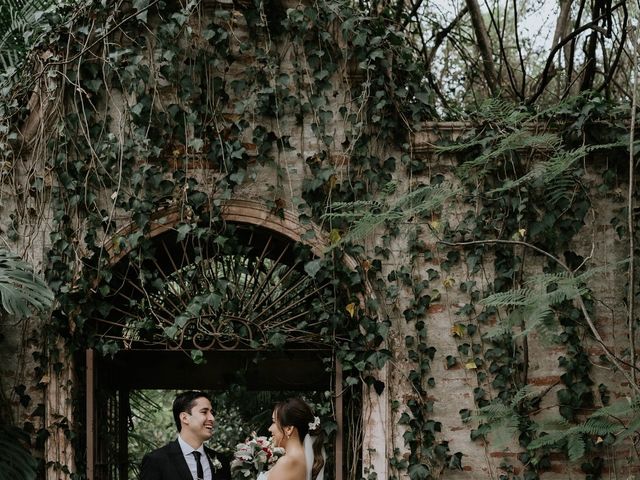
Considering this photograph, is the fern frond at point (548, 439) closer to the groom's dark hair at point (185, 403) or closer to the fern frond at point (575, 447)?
the fern frond at point (575, 447)

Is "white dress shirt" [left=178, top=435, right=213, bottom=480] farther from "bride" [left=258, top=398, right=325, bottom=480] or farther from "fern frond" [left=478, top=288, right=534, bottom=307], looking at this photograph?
"fern frond" [left=478, top=288, right=534, bottom=307]

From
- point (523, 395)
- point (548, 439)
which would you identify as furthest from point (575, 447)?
point (523, 395)

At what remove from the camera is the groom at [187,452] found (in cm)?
565

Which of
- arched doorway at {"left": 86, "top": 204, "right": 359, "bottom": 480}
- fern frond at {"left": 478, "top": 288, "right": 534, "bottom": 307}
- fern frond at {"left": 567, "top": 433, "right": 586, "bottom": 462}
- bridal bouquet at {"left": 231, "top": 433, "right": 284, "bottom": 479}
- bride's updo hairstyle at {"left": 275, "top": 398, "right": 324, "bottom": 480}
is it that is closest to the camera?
fern frond at {"left": 478, "top": 288, "right": 534, "bottom": 307}

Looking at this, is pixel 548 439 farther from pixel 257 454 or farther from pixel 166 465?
pixel 166 465

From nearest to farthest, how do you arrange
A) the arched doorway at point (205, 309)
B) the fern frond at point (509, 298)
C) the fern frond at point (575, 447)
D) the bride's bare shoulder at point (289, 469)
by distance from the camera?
the fern frond at point (509, 298) < the bride's bare shoulder at point (289, 469) < the fern frond at point (575, 447) < the arched doorway at point (205, 309)

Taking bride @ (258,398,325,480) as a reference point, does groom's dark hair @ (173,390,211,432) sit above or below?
above

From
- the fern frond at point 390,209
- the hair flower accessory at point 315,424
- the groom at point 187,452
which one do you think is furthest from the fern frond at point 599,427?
the groom at point 187,452

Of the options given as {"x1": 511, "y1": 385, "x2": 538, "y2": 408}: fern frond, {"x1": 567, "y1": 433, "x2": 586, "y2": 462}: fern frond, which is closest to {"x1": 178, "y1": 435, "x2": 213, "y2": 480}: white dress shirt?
{"x1": 511, "y1": 385, "x2": 538, "y2": 408}: fern frond

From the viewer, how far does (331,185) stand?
642cm

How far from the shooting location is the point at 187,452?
5.75 metres

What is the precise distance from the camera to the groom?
565 centimetres

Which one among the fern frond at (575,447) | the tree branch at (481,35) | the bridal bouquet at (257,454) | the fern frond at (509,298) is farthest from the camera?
the tree branch at (481,35)

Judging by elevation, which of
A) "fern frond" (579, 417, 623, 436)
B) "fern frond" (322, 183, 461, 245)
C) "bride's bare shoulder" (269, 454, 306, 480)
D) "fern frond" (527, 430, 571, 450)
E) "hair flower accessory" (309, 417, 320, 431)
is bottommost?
"bride's bare shoulder" (269, 454, 306, 480)
